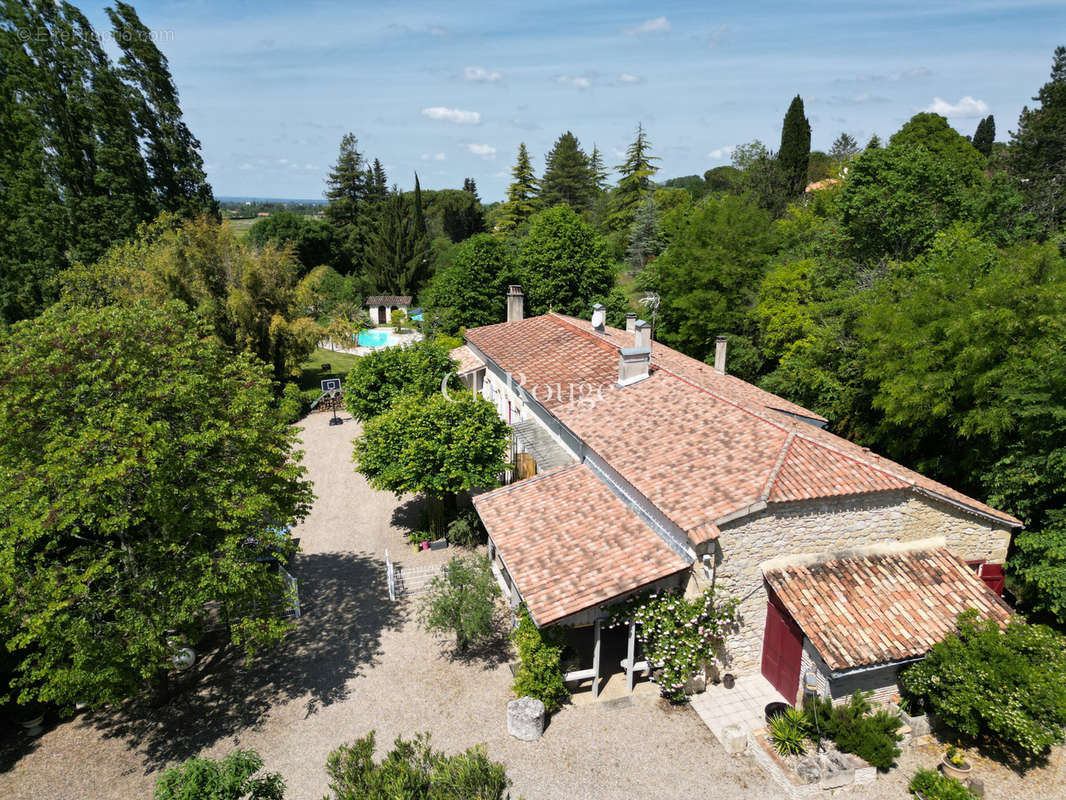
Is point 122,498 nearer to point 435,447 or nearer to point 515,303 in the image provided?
point 435,447

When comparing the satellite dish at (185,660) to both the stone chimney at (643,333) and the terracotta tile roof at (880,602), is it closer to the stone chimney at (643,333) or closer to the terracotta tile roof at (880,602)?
the terracotta tile roof at (880,602)

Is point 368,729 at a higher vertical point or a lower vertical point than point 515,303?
lower

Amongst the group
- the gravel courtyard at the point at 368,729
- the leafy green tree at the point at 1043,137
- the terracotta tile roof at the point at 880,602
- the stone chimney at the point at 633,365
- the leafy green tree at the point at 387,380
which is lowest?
the gravel courtyard at the point at 368,729

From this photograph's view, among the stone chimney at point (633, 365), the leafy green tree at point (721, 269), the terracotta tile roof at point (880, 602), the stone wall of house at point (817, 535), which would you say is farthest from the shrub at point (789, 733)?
the leafy green tree at point (721, 269)

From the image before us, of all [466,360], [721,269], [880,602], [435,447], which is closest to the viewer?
[880,602]

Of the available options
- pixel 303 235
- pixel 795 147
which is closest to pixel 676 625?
pixel 795 147

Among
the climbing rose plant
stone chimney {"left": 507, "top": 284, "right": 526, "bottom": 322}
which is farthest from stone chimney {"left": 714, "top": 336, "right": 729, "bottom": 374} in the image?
the climbing rose plant
